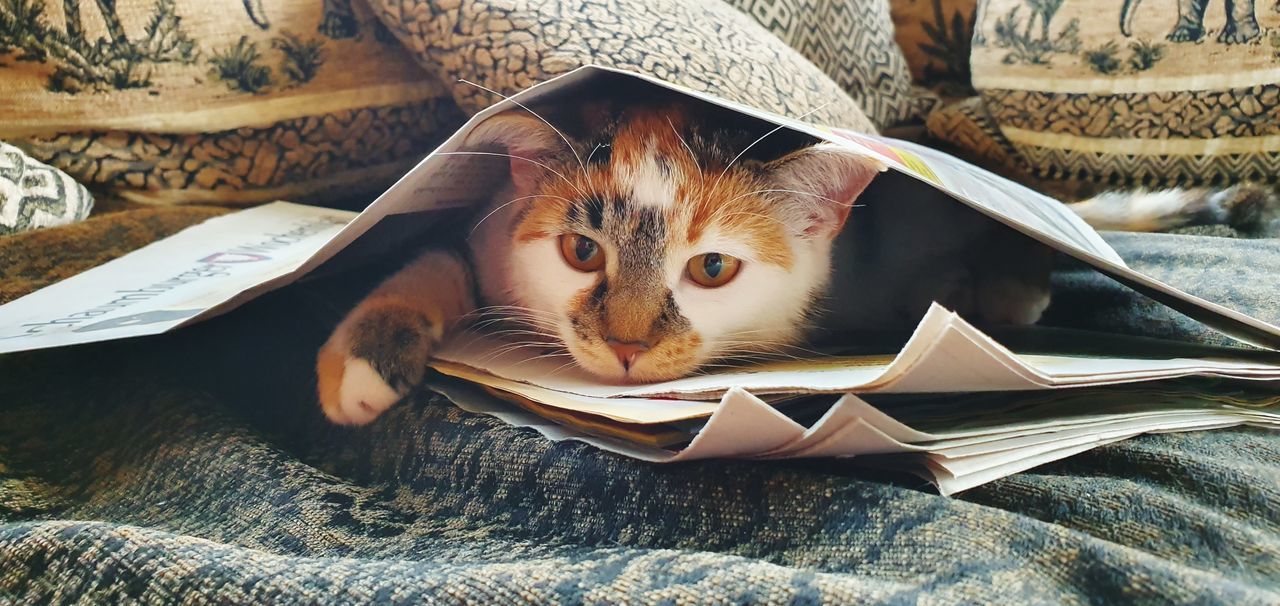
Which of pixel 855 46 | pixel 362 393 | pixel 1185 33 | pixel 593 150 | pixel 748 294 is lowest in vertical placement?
pixel 362 393

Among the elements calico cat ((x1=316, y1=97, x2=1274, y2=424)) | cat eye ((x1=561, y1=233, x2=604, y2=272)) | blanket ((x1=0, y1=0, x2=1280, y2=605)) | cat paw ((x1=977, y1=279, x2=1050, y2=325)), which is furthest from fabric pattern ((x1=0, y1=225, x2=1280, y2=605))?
cat paw ((x1=977, y1=279, x2=1050, y2=325))

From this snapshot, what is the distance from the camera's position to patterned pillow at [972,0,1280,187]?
1.20 metres

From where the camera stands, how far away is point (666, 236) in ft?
2.51

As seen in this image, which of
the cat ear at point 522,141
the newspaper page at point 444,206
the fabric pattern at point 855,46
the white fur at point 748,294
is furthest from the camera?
the fabric pattern at point 855,46

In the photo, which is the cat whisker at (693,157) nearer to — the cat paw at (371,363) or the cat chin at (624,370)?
the cat chin at (624,370)

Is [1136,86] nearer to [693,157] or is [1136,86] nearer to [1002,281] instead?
[1002,281]

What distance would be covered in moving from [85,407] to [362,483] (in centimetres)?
26

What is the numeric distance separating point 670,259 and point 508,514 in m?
0.31

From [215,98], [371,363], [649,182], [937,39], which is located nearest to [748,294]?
[649,182]

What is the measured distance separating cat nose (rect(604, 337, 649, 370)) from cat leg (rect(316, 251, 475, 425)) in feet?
0.62

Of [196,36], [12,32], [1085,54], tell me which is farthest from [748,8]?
[12,32]

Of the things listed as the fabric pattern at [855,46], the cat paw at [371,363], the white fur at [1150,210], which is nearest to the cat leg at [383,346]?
the cat paw at [371,363]

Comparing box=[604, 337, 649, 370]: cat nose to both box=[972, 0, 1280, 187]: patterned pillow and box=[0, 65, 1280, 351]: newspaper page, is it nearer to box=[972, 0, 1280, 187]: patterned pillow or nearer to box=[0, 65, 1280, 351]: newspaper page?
box=[0, 65, 1280, 351]: newspaper page

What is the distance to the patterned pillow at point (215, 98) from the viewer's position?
914mm
